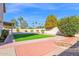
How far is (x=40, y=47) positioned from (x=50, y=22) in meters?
0.43

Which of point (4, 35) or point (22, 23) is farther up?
point (22, 23)

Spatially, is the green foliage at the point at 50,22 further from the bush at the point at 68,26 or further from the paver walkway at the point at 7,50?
the paver walkway at the point at 7,50

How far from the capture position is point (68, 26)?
172 inches

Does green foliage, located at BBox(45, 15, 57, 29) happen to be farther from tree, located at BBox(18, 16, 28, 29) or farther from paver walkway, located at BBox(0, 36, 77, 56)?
tree, located at BBox(18, 16, 28, 29)

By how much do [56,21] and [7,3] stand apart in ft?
2.74

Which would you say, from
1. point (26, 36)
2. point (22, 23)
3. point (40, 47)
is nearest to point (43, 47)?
point (40, 47)

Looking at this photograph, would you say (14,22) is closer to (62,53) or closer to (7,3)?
(7,3)

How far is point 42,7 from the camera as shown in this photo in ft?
14.0

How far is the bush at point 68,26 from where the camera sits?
4.29 meters

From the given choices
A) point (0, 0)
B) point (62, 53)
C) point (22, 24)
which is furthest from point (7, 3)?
point (62, 53)

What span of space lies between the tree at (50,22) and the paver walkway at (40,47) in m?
0.20

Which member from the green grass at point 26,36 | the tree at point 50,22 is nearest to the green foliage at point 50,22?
the tree at point 50,22

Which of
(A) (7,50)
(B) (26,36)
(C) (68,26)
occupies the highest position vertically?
(C) (68,26)

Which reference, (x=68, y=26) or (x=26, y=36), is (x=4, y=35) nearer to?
(x=26, y=36)
